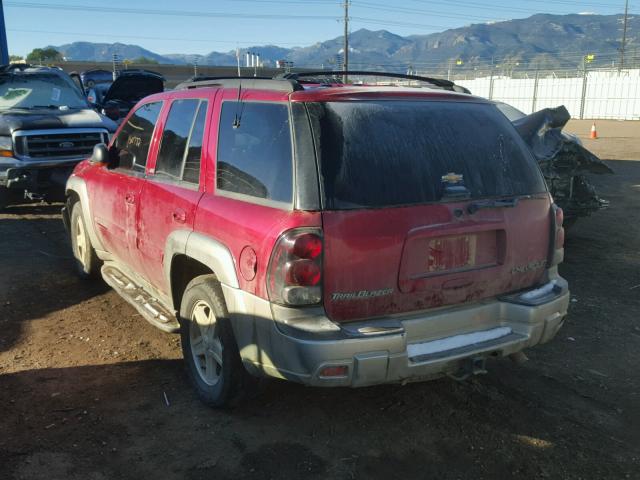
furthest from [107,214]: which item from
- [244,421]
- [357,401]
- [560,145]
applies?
[560,145]

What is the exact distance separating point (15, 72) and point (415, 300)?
30.2ft

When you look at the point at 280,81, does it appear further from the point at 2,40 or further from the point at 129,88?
the point at 2,40

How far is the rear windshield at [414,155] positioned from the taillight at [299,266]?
0.21m

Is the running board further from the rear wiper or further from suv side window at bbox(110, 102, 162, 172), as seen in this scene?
the rear wiper

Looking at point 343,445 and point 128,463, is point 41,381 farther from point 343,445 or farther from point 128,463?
point 343,445

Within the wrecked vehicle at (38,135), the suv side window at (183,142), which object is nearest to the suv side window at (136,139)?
the suv side window at (183,142)

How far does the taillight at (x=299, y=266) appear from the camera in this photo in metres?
2.81

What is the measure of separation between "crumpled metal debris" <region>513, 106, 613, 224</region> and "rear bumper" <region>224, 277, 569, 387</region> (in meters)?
4.17

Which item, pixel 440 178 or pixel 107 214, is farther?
pixel 107 214

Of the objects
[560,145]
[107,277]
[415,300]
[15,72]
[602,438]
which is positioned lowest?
[602,438]

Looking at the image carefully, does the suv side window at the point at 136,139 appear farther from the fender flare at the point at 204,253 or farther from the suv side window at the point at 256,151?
the suv side window at the point at 256,151

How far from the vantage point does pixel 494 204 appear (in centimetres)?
326

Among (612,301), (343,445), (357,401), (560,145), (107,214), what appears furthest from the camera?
(560,145)

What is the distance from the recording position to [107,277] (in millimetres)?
5211
